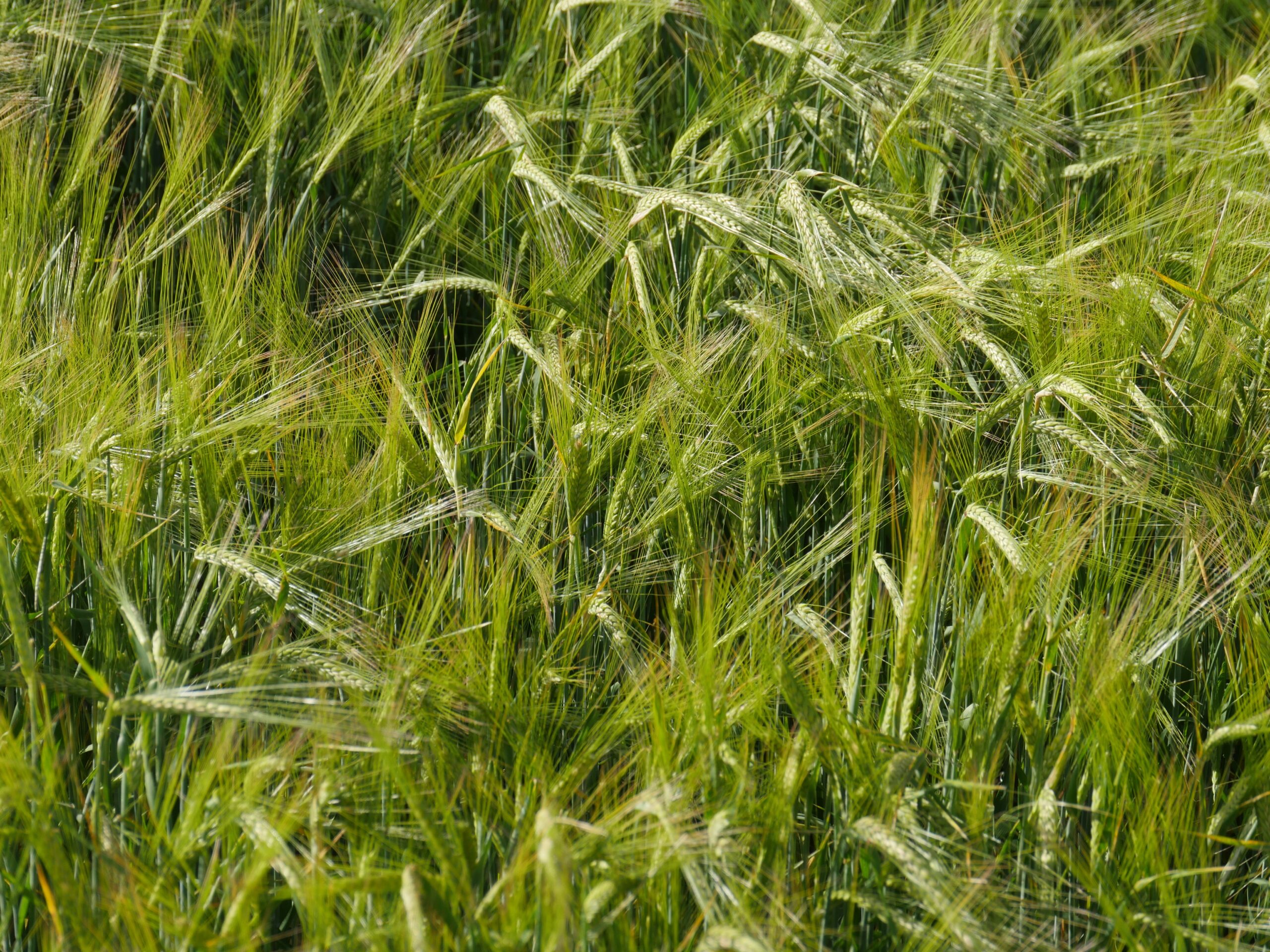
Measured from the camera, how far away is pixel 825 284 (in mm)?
1387

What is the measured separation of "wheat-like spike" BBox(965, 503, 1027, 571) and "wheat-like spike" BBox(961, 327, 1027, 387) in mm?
183

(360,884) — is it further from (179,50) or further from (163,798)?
(179,50)

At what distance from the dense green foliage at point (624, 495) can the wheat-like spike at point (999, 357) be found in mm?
20

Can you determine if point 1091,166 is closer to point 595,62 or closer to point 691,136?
point 691,136

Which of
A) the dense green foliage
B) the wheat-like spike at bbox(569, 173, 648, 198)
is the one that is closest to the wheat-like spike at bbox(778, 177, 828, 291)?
the dense green foliage

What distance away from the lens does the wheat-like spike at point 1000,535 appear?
46.1 inches

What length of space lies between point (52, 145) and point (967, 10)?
4.80 ft

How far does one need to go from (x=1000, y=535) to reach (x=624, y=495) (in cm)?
43

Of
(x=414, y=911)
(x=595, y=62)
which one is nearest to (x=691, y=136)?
(x=595, y=62)

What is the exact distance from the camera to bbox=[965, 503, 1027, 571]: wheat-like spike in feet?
3.84

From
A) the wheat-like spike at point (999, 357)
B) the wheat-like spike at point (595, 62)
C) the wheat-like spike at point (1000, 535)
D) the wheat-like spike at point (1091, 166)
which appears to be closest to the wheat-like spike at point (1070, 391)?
the wheat-like spike at point (999, 357)

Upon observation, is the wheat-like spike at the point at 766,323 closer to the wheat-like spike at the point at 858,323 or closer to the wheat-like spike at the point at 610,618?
the wheat-like spike at the point at 858,323

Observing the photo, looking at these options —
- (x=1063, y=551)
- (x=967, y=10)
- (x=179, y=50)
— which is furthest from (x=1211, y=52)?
(x=179, y=50)

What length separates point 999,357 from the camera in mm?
1389
